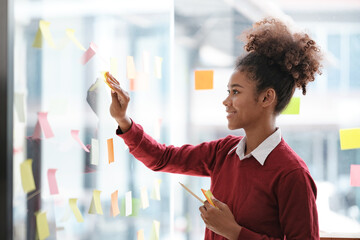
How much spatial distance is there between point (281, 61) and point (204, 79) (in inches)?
24.2

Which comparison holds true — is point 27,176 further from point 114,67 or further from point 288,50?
point 288,50

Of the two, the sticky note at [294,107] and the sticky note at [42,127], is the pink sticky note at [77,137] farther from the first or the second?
the sticky note at [294,107]

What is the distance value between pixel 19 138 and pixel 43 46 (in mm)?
200

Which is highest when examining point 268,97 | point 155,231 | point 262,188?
point 268,97

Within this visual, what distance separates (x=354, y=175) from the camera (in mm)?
1744

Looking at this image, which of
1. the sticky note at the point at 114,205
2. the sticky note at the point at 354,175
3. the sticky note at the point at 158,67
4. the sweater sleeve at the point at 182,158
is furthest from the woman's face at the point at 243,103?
the sticky note at the point at 354,175

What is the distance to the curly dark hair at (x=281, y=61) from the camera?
114 centimetres

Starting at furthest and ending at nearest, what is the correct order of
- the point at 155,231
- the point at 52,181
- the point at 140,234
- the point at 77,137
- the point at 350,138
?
the point at 350,138 < the point at 155,231 < the point at 140,234 < the point at 77,137 < the point at 52,181

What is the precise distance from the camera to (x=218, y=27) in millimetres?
1819

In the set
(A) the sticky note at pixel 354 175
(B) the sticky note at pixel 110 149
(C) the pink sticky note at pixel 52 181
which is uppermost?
(B) the sticky note at pixel 110 149

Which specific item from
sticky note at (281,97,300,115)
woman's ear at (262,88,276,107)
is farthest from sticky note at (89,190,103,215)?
sticky note at (281,97,300,115)

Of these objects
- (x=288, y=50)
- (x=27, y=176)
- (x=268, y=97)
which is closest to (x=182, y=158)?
(x=268, y=97)

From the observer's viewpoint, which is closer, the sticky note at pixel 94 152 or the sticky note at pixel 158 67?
the sticky note at pixel 94 152

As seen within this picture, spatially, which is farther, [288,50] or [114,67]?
[114,67]
